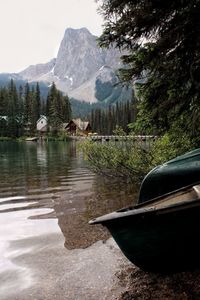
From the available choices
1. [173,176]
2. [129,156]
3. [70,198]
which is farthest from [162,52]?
[70,198]

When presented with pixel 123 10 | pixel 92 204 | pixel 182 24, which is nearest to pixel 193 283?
pixel 182 24

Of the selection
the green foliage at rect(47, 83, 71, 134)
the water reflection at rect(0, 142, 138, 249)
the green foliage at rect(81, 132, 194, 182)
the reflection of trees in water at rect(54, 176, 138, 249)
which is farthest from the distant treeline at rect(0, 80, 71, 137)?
the green foliage at rect(81, 132, 194, 182)

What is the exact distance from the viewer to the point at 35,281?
6.54 metres

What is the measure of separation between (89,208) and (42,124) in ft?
393

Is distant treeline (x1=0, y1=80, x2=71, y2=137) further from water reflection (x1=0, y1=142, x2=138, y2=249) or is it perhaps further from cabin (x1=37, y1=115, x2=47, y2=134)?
water reflection (x1=0, y1=142, x2=138, y2=249)

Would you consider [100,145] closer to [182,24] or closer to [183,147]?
[183,147]

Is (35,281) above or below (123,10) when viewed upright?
below

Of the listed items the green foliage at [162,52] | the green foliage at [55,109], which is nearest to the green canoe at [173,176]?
the green foliage at [162,52]

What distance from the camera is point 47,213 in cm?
1259

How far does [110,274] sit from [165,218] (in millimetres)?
2011

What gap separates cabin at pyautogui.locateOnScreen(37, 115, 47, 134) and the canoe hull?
12238 cm

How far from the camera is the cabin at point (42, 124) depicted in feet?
417

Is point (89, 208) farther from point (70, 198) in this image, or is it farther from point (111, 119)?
point (111, 119)

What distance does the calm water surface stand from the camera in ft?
26.6
